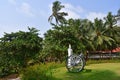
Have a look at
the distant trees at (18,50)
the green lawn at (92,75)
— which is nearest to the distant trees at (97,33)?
the distant trees at (18,50)

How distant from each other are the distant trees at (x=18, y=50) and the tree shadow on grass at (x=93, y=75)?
13041mm

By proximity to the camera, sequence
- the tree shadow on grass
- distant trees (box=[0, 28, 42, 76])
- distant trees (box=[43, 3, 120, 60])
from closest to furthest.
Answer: the tree shadow on grass → distant trees (box=[0, 28, 42, 76]) → distant trees (box=[43, 3, 120, 60])

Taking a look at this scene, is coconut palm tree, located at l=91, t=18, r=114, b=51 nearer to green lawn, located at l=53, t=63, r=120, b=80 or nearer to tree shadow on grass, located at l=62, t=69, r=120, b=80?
green lawn, located at l=53, t=63, r=120, b=80

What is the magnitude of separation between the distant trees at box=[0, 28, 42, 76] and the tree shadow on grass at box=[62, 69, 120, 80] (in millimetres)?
13041

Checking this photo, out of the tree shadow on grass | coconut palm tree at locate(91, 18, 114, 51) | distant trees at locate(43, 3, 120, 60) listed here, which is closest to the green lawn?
the tree shadow on grass

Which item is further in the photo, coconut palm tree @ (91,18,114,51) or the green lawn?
coconut palm tree @ (91,18,114,51)

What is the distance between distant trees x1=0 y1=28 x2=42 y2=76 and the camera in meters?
26.8

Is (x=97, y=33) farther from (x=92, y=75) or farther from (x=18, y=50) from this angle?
(x=92, y=75)

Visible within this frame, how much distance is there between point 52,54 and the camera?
106ft

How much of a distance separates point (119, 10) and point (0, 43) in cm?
2706

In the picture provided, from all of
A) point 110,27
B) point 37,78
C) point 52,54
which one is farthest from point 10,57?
point 110,27

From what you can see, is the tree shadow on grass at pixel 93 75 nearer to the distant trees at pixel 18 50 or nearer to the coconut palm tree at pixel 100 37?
the distant trees at pixel 18 50

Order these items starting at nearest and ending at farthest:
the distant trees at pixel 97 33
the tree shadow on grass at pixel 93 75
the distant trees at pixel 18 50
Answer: the tree shadow on grass at pixel 93 75 < the distant trees at pixel 18 50 < the distant trees at pixel 97 33

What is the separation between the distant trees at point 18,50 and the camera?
26781 millimetres
